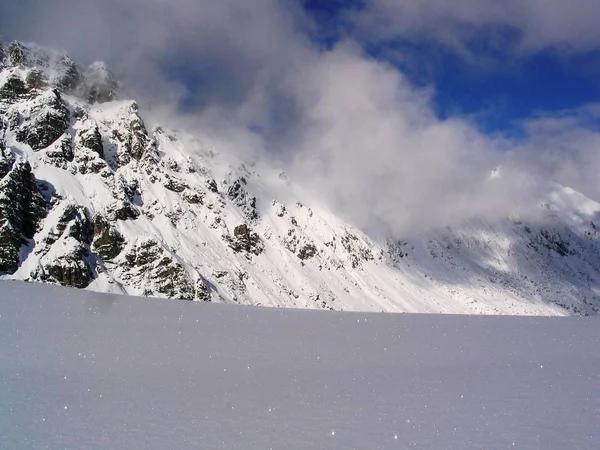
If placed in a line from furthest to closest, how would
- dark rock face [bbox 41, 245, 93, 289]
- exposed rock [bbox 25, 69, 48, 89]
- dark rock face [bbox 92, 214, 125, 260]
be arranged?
exposed rock [bbox 25, 69, 48, 89], dark rock face [bbox 92, 214, 125, 260], dark rock face [bbox 41, 245, 93, 289]

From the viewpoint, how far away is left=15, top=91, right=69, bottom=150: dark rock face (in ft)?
568

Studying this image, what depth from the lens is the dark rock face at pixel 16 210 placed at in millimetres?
131750

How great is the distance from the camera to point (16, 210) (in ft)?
Result: 454

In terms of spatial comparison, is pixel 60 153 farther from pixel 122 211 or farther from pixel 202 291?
pixel 202 291

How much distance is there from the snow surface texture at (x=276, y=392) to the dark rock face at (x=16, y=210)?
4727 inches

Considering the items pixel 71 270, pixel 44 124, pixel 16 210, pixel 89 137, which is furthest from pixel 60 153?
pixel 71 270

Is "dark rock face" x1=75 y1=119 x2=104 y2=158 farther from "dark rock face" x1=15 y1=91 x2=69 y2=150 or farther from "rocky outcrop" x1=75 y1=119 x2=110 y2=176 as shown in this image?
"dark rock face" x1=15 y1=91 x2=69 y2=150

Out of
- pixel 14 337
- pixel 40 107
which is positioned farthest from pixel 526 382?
pixel 40 107

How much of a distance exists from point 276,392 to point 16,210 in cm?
14800

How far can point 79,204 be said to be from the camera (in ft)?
534

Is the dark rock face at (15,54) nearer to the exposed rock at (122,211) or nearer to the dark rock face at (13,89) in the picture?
the dark rock face at (13,89)

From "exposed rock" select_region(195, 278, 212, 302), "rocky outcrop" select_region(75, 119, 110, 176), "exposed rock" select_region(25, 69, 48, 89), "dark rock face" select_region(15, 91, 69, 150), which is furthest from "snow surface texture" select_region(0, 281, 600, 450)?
"exposed rock" select_region(25, 69, 48, 89)

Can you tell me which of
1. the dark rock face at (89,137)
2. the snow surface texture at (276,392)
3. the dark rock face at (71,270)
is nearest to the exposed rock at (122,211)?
the dark rock face at (71,270)

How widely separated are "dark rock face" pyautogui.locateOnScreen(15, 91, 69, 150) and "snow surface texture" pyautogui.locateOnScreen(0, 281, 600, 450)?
6642 inches
